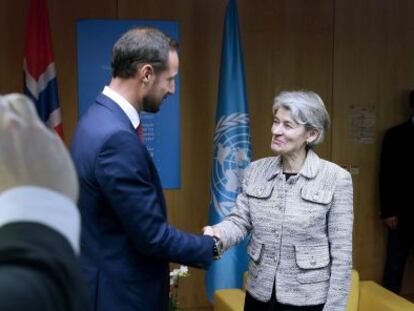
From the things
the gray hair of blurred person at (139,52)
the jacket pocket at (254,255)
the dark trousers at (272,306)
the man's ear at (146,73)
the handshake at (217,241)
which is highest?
the gray hair of blurred person at (139,52)

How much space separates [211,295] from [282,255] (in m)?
1.79

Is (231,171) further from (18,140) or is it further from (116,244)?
(18,140)

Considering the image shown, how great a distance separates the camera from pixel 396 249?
4199 millimetres

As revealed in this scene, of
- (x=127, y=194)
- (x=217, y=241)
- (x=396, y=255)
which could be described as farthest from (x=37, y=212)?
(x=396, y=255)

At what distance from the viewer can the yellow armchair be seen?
308cm

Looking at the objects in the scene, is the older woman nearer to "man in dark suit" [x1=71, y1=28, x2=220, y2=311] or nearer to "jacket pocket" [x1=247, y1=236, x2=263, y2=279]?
"jacket pocket" [x1=247, y1=236, x2=263, y2=279]

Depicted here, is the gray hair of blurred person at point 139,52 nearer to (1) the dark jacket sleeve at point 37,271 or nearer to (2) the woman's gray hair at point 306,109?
(2) the woman's gray hair at point 306,109

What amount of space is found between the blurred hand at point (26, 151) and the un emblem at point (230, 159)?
303cm

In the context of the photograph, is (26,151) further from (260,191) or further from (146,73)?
(260,191)

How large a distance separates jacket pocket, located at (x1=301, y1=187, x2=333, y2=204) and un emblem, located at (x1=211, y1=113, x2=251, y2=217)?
1593 mm

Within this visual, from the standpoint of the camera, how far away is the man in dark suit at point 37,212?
525 millimetres

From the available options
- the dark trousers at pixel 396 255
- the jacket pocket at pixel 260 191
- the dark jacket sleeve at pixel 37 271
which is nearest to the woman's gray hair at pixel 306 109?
the jacket pocket at pixel 260 191

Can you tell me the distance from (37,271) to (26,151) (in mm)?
129

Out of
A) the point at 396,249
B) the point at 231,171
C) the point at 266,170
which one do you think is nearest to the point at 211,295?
the point at 231,171
